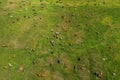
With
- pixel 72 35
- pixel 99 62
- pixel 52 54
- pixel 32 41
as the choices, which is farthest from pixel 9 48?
pixel 99 62

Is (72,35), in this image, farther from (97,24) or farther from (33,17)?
(33,17)

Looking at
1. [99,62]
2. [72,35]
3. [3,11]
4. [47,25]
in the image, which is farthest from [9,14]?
[99,62]

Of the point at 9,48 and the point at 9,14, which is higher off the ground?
the point at 9,14

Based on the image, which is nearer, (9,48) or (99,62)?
(99,62)

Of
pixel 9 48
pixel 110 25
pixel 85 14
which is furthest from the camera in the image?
pixel 85 14

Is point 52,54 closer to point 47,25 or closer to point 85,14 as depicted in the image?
point 47,25

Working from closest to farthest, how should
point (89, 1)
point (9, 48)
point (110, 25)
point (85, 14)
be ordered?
point (9, 48) < point (110, 25) < point (85, 14) < point (89, 1)
